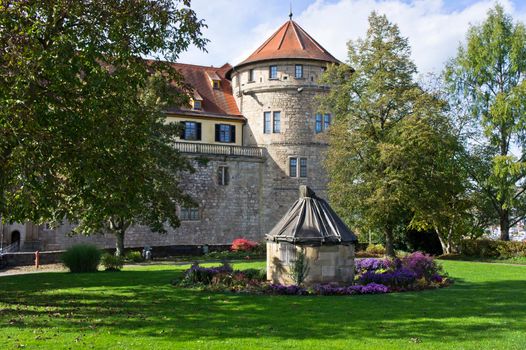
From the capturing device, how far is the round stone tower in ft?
136

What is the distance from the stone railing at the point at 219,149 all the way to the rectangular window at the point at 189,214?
15.1 ft

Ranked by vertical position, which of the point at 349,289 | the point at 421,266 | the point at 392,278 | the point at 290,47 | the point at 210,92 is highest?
the point at 290,47

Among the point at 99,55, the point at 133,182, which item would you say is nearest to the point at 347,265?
the point at 133,182

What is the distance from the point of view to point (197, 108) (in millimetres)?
42156

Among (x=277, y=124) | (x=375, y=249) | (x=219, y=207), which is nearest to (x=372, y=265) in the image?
(x=375, y=249)

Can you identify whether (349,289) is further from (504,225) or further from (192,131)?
(192,131)

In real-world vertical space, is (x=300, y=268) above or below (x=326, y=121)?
below

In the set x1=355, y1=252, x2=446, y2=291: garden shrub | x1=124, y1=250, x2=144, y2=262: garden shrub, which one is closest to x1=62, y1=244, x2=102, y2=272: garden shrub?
x1=124, y1=250, x2=144, y2=262: garden shrub

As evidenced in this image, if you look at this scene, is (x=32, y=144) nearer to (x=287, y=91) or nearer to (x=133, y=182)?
(x=133, y=182)

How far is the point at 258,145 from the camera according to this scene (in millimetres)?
42938

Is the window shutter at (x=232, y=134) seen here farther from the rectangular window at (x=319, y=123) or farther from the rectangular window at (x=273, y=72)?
the rectangular window at (x=319, y=123)

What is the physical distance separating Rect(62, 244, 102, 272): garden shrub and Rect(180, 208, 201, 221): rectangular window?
16285 mm

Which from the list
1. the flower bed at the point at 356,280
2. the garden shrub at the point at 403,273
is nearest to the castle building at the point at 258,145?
the garden shrub at the point at 403,273

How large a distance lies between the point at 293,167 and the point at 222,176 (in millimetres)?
5763
